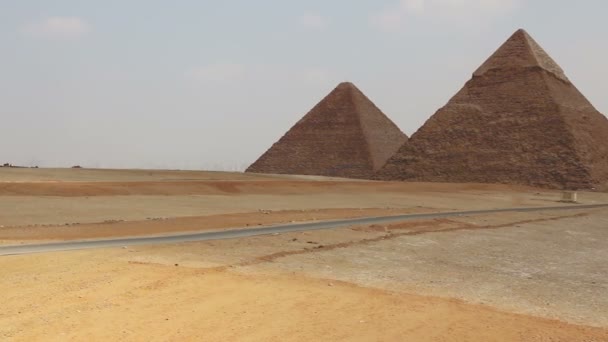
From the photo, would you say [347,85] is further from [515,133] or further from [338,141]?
[515,133]

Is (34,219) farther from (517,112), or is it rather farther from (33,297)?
(517,112)

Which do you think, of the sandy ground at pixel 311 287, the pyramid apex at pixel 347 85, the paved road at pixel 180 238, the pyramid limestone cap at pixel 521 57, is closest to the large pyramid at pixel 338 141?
A: the pyramid apex at pixel 347 85

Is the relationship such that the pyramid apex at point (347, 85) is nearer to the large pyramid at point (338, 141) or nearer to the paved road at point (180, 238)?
the large pyramid at point (338, 141)

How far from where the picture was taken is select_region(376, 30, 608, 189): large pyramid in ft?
212

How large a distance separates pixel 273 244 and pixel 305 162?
3055 inches

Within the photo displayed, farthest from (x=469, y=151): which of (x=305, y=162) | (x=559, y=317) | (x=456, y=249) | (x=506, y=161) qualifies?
(x=559, y=317)

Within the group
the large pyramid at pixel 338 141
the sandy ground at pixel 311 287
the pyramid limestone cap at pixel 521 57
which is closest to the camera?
the sandy ground at pixel 311 287

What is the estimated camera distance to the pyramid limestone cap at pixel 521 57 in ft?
250

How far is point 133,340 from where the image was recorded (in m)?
6.19

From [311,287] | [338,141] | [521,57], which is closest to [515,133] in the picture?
[521,57]

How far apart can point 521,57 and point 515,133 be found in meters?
13.2

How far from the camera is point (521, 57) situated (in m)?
77.1

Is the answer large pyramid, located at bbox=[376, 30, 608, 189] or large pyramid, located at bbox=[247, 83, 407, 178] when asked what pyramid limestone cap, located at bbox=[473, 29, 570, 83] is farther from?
large pyramid, located at bbox=[247, 83, 407, 178]

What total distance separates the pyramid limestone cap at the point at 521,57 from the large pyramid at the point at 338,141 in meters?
17.6
